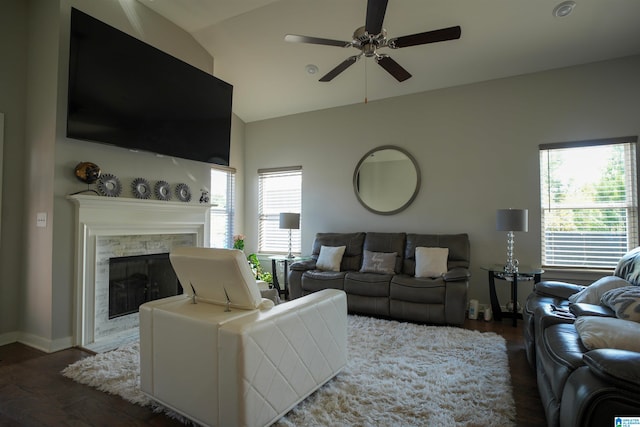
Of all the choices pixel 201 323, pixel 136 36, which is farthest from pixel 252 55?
pixel 201 323

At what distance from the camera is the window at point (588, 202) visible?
12.5ft

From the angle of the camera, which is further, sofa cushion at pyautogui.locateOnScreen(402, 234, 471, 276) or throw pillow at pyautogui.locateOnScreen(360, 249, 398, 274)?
throw pillow at pyautogui.locateOnScreen(360, 249, 398, 274)

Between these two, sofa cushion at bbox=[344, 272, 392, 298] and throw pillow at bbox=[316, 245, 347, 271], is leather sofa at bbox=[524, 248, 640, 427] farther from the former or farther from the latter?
throw pillow at bbox=[316, 245, 347, 271]

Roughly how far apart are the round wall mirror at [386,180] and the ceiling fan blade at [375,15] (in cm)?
255

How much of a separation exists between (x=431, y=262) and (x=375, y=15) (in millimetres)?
2830

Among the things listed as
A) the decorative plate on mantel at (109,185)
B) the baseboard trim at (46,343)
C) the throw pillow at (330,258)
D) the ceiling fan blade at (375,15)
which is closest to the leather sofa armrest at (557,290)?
the throw pillow at (330,258)

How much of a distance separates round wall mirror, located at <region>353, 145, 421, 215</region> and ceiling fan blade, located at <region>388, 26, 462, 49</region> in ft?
7.68

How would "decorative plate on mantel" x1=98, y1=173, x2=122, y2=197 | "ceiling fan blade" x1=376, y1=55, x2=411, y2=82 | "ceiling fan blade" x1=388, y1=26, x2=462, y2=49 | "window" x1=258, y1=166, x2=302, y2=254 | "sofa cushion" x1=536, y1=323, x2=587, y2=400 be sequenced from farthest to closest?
"window" x1=258, y1=166, x2=302, y2=254 → "decorative plate on mantel" x1=98, y1=173, x2=122, y2=197 → "ceiling fan blade" x1=376, y1=55, x2=411, y2=82 → "ceiling fan blade" x1=388, y1=26, x2=462, y2=49 → "sofa cushion" x1=536, y1=323, x2=587, y2=400

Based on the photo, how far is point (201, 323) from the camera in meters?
1.79

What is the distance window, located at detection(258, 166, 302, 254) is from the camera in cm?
578

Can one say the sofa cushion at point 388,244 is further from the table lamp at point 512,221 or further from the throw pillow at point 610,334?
the throw pillow at point 610,334

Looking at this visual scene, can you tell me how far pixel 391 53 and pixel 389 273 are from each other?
108 inches

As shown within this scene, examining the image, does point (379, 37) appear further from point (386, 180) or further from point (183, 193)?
point (183, 193)

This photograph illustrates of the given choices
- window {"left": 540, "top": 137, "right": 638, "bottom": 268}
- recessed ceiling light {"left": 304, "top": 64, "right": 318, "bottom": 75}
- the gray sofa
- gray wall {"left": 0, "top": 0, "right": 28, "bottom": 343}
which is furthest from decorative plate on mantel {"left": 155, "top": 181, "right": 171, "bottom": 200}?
window {"left": 540, "top": 137, "right": 638, "bottom": 268}
